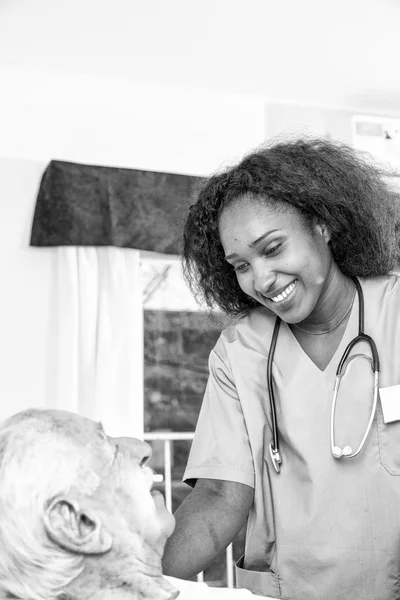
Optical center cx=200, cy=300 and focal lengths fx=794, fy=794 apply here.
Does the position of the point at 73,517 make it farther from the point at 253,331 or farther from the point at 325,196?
the point at 325,196

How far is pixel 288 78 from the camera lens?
4465 mm

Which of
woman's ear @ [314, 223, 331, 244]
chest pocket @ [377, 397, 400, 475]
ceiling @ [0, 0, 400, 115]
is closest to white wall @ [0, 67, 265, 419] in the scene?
ceiling @ [0, 0, 400, 115]

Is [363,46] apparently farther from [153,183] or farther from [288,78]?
[153,183]

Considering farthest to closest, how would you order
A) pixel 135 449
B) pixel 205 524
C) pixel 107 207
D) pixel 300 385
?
pixel 107 207 → pixel 300 385 → pixel 205 524 → pixel 135 449

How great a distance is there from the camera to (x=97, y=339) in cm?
417

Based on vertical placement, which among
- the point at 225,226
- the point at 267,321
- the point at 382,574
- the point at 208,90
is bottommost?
the point at 382,574

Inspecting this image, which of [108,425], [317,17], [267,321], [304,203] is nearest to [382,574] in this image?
[267,321]

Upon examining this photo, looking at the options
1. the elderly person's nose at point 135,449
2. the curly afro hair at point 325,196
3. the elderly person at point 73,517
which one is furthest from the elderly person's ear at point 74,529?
the curly afro hair at point 325,196

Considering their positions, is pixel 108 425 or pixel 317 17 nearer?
pixel 317 17

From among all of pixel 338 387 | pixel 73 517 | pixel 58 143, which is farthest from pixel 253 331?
pixel 58 143

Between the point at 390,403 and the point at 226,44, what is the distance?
3.00 m

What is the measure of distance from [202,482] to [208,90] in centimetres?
342

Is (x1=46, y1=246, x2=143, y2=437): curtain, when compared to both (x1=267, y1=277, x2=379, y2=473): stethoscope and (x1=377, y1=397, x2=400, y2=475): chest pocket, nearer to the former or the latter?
(x1=267, y1=277, x2=379, y2=473): stethoscope

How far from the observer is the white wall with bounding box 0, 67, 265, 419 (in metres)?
4.14
